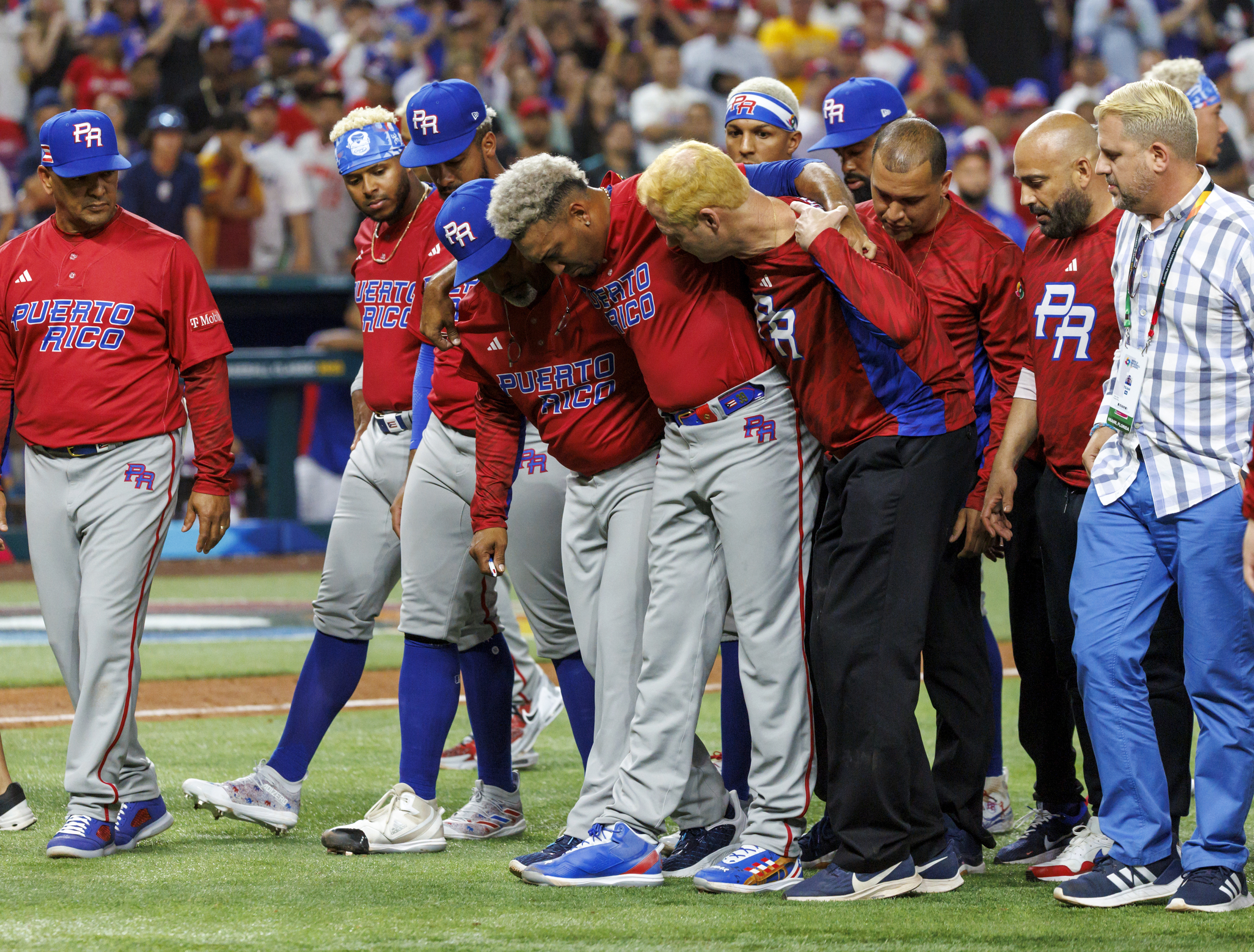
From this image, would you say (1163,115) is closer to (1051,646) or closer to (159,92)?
(1051,646)

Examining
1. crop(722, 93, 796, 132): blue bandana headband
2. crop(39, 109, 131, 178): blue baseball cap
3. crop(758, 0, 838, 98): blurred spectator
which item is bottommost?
crop(39, 109, 131, 178): blue baseball cap

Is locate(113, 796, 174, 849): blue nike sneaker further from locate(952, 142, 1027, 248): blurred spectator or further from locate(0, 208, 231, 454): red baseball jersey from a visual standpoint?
locate(952, 142, 1027, 248): blurred spectator

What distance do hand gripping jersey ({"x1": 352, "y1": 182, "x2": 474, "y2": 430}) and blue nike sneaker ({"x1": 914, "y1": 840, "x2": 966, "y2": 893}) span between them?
230 cm

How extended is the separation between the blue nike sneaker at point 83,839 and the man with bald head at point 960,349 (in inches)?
96.3

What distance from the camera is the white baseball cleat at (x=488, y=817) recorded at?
5.04m

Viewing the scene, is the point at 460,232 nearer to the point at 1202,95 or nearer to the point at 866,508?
the point at 866,508

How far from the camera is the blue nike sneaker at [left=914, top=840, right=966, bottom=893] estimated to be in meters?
4.20

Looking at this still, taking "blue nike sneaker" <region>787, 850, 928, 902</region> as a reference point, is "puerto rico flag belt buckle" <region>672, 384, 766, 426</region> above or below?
above

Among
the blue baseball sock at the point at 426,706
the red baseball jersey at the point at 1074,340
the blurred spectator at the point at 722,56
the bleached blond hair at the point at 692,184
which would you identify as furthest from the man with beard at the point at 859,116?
the blurred spectator at the point at 722,56

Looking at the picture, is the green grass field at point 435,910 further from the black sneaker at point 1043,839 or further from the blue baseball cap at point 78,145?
the blue baseball cap at point 78,145

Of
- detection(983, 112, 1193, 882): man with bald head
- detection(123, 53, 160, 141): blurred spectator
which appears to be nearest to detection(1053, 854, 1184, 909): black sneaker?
detection(983, 112, 1193, 882): man with bald head

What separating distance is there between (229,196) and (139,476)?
9000 mm

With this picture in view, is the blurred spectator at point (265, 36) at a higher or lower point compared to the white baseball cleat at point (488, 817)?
higher

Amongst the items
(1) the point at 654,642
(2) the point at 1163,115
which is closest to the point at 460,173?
(1) the point at 654,642
